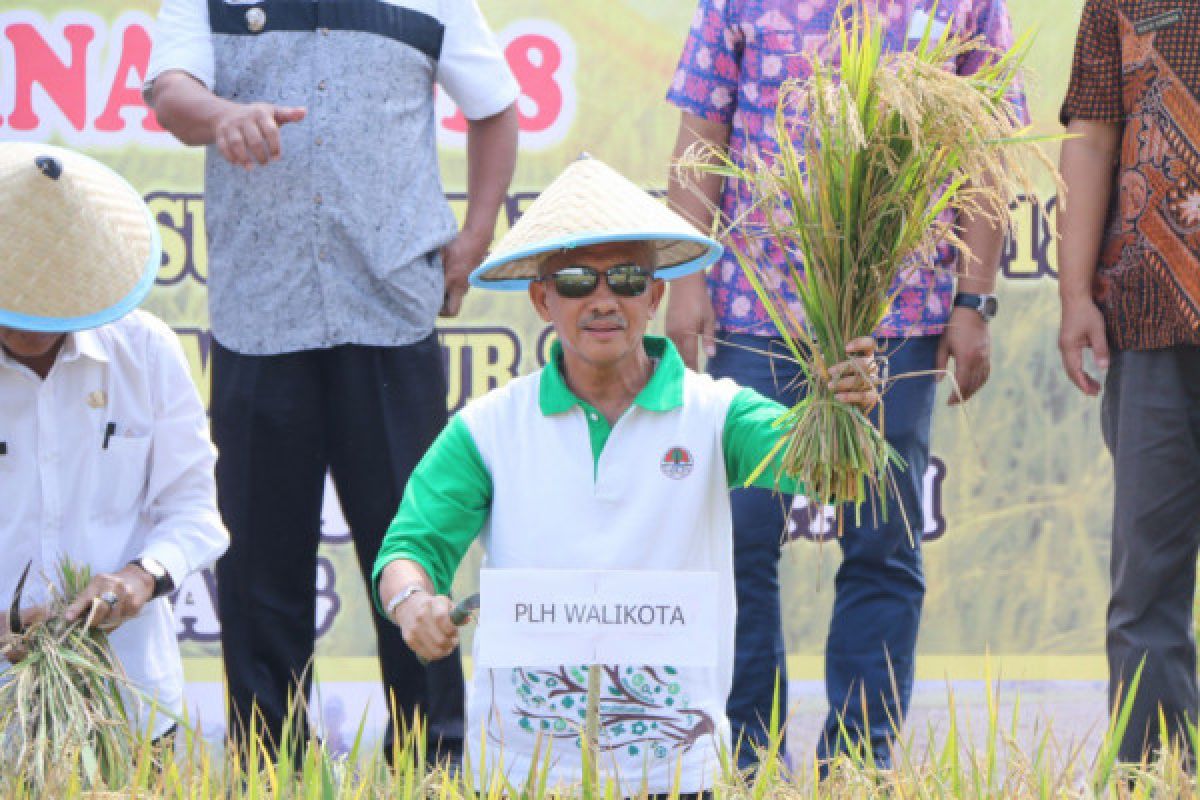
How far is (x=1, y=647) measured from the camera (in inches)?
112

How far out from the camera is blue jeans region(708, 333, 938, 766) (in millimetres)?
3787

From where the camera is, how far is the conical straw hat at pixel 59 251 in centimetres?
306

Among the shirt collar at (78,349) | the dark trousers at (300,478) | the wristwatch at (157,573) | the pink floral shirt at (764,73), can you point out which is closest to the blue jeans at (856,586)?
the pink floral shirt at (764,73)

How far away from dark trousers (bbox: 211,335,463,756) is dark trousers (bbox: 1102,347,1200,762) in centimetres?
143

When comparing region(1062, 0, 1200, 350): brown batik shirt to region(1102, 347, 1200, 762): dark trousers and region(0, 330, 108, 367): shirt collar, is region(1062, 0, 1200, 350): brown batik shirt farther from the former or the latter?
region(0, 330, 108, 367): shirt collar

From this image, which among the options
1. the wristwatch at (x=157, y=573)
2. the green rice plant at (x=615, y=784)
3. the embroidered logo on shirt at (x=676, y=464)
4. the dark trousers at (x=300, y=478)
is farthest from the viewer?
the dark trousers at (x=300, y=478)

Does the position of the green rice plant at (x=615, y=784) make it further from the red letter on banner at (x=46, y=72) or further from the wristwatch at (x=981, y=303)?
the red letter on banner at (x=46, y=72)

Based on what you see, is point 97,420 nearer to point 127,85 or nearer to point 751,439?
point 751,439

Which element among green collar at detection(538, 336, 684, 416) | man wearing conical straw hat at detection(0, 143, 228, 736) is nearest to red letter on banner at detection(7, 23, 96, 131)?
man wearing conical straw hat at detection(0, 143, 228, 736)

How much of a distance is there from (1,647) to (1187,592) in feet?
7.54

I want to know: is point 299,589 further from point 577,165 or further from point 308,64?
point 577,165

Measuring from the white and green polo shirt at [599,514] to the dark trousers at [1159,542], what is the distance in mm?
1023

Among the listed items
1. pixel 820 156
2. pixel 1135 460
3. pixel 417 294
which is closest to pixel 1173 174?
pixel 1135 460

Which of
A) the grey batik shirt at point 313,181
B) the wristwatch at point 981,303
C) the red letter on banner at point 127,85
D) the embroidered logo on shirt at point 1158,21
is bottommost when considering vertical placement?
the wristwatch at point 981,303
